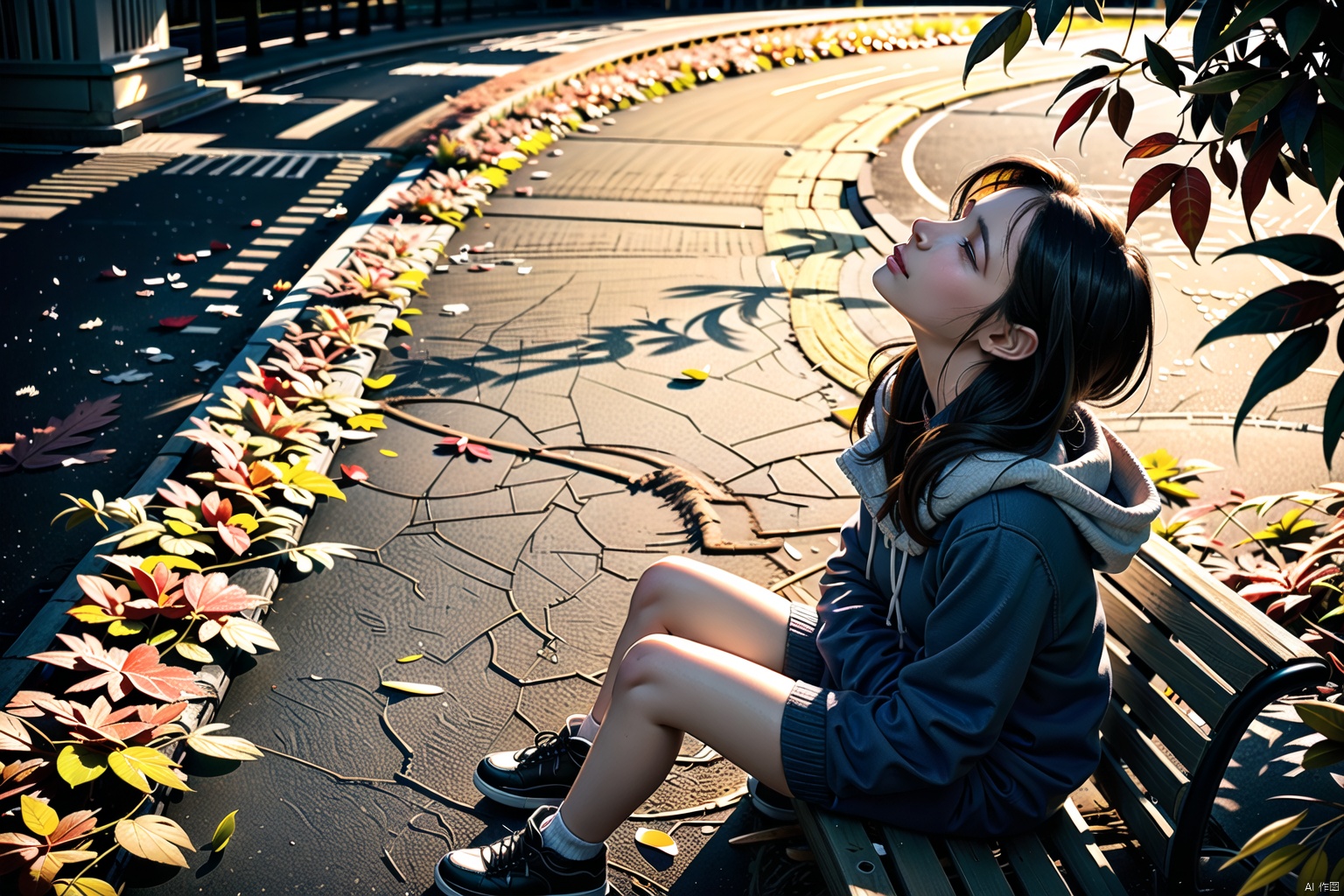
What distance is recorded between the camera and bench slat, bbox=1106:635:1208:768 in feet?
6.78

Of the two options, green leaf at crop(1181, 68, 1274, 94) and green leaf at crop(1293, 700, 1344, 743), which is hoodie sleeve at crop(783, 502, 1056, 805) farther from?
green leaf at crop(1181, 68, 1274, 94)

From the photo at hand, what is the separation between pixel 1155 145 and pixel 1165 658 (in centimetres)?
105

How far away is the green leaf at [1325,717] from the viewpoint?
1.59 m

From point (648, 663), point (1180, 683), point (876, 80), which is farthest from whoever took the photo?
point (876, 80)

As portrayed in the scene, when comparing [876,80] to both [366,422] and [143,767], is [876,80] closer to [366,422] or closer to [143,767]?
[366,422]

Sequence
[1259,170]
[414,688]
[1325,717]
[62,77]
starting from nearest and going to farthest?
[1325,717] → [1259,170] → [414,688] → [62,77]

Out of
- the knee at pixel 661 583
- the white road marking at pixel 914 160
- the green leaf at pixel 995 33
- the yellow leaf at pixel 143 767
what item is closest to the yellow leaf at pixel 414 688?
the yellow leaf at pixel 143 767

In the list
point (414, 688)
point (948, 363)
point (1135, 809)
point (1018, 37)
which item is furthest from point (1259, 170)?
point (414, 688)

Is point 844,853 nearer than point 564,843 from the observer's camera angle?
Yes

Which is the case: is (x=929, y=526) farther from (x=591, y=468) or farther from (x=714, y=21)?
(x=714, y=21)

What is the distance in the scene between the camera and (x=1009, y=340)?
207 centimetres

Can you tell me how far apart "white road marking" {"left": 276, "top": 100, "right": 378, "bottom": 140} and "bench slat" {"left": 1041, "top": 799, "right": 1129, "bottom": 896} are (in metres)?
9.96

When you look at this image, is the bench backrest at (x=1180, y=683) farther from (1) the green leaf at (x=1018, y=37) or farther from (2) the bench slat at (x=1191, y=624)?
(1) the green leaf at (x=1018, y=37)

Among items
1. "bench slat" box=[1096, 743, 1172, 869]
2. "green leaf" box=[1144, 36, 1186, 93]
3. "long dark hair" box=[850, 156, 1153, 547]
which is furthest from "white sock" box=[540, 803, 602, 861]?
"green leaf" box=[1144, 36, 1186, 93]
